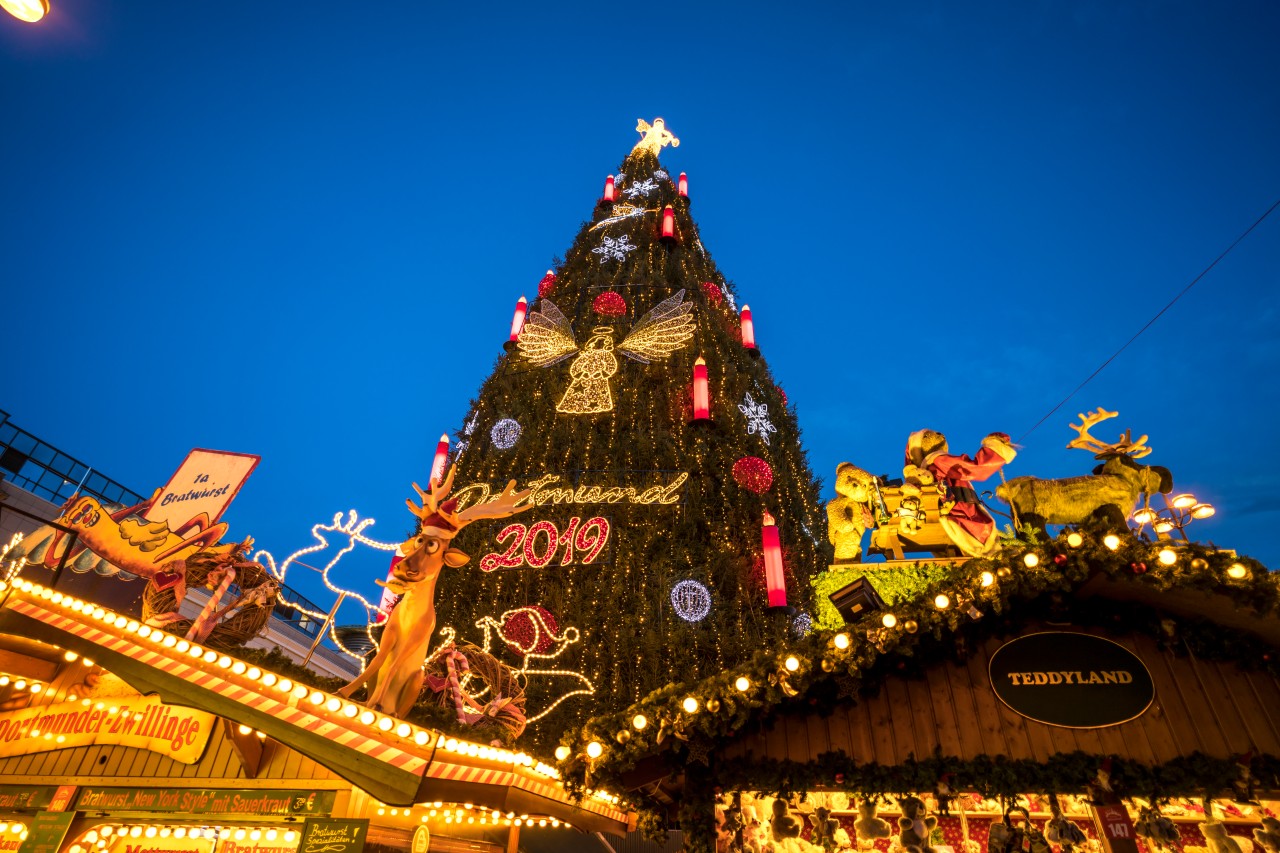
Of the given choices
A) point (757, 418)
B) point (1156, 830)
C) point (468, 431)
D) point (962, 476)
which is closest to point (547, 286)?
point (468, 431)

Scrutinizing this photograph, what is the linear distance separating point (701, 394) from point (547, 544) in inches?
217

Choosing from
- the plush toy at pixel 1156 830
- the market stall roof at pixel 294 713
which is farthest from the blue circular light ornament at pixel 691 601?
the plush toy at pixel 1156 830

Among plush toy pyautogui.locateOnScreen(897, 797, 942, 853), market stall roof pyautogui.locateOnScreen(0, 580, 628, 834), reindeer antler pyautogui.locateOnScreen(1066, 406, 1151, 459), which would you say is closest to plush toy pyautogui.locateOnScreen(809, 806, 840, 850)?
plush toy pyautogui.locateOnScreen(897, 797, 942, 853)

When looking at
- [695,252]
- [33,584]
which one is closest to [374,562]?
A: [695,252]

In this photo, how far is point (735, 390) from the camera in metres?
16.7

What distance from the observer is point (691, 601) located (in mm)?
11922

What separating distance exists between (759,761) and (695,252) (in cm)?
2051

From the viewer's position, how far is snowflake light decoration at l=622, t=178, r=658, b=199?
24888mm

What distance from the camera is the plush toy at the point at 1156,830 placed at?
395 centimetres

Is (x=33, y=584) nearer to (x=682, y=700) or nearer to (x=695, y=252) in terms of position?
(x=682, y=700)

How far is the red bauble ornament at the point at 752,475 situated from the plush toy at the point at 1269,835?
1031cm

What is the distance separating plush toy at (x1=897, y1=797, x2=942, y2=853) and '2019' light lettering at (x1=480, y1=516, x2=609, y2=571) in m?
8.47

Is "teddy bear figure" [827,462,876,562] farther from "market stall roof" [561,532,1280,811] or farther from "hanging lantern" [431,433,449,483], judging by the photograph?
"hanging lantern" [431,433,449,483]

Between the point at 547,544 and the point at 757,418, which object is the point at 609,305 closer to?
the point at 757,418
